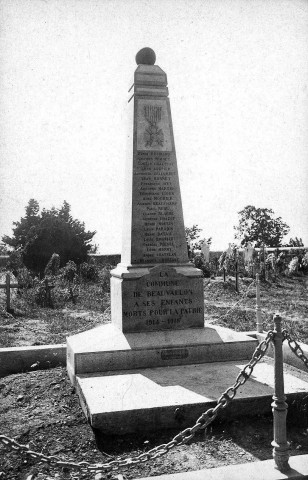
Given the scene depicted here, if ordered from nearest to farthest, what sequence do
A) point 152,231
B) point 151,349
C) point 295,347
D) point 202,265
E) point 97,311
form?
1. point 295,347
2. point 151,349
3. point 152,231
4. point 97,311
5. point 202,265

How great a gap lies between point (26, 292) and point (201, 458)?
1076 centimetres

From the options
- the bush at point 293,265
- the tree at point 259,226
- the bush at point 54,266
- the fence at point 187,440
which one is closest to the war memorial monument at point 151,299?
the fence at point 187,440

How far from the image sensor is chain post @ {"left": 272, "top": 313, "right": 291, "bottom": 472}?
264 cm

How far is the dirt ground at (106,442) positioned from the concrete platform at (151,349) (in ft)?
1.73

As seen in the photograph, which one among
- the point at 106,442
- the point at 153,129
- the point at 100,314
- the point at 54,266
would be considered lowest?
the point at 106,442

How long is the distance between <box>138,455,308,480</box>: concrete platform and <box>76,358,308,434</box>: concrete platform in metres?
1.40

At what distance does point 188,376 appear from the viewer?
4.86m

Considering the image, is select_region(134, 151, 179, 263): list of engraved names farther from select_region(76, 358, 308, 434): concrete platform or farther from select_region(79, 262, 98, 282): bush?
select_region(79, 262, 98, 282): bush

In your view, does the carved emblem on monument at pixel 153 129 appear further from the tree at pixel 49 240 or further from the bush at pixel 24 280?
the tree at pixel 49 240

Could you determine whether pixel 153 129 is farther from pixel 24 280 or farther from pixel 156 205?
pixel 24 280

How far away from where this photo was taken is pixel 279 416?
2.74 meters

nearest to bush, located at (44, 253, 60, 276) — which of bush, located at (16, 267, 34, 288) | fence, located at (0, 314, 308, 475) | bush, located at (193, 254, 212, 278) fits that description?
bush, located at (16, 267, 34, 288)

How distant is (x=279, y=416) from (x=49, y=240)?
18.4 m

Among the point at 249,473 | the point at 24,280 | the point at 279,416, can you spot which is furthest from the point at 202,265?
the point at 249,473
